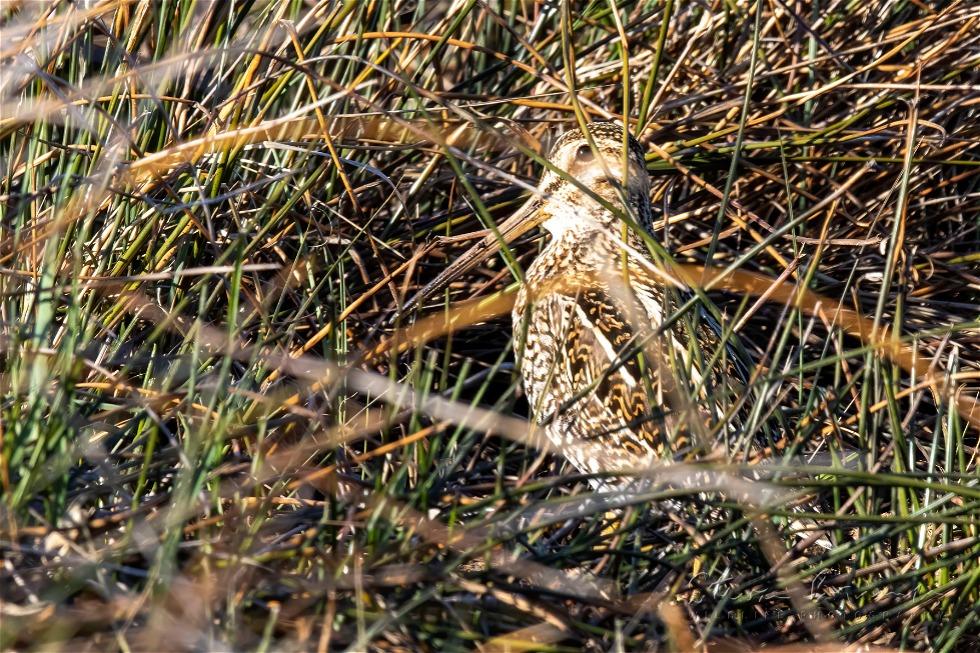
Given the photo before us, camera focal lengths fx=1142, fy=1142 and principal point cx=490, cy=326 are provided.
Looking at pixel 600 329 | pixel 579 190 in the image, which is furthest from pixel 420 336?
pixel 579 190

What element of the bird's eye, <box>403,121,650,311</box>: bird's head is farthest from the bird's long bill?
the bird's eye

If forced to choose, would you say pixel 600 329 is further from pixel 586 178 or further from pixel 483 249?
pixel 586 178

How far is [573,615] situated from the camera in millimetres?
A: 1934

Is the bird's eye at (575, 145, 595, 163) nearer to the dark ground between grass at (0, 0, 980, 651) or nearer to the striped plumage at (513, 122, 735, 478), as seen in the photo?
the striped plumage at (513, 122, 735, 478)

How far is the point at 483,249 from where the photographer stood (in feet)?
10.3

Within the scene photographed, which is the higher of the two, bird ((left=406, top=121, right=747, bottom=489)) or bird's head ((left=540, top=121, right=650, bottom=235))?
bird's head ((left=540, top=121, right=650, bottom=235))

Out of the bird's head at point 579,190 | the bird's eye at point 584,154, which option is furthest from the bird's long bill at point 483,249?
the bird's eye at point 584,154

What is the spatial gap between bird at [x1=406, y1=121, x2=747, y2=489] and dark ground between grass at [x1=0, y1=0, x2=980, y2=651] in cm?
14

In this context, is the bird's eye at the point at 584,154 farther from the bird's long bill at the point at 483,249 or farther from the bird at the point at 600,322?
the bird's long bill at the point at 483,249

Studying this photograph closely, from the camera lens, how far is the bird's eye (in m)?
3.29

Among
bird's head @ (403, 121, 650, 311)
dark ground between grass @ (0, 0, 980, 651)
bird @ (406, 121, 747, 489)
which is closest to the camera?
dark ground between grass @ (0, 0, 980, 651)

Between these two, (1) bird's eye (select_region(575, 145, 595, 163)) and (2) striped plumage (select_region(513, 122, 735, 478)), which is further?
(1) bird's eye (select_region(575, 145, 595, 163))

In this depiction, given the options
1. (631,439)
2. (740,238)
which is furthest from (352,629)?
(740,238)

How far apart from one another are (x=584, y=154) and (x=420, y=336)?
135cm
